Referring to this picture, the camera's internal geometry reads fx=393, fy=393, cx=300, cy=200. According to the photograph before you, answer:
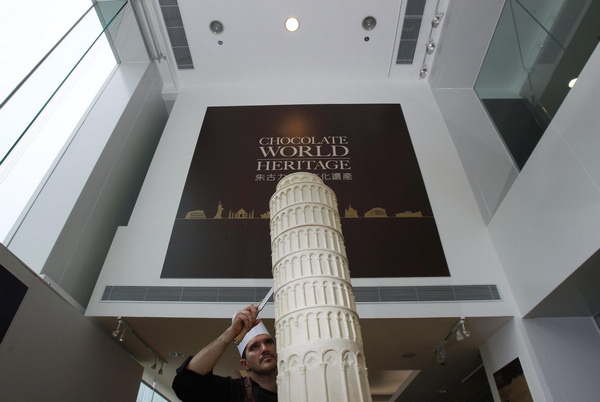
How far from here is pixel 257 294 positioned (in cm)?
400

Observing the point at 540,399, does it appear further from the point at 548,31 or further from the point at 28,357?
the point at 28,357

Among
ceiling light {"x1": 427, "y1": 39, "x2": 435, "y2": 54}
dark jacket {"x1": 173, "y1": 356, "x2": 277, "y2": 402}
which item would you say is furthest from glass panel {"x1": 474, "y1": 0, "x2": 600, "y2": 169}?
dark jacket {"x1": 173, "y1": 356, "x2": 277, "y2": 402}

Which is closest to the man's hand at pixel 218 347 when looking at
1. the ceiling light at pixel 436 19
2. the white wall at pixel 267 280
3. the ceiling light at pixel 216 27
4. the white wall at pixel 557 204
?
the white wall at pixel 267 280

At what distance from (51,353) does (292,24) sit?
223 inches

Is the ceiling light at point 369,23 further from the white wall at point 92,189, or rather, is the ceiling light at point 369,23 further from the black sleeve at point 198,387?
the black sleeve at point 198,387

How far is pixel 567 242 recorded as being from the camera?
315 centimetres

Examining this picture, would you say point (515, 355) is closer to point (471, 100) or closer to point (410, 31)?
point (471, 100)

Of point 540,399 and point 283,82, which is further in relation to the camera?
point 283,82

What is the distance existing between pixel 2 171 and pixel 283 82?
4651 millimetres

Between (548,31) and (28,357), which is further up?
(548,31)

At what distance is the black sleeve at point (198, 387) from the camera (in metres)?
2.19

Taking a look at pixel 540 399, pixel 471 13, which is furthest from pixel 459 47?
pixel 540 399

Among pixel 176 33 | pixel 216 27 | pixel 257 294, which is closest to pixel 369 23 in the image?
pixel 216 27

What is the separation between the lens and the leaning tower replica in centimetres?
171
